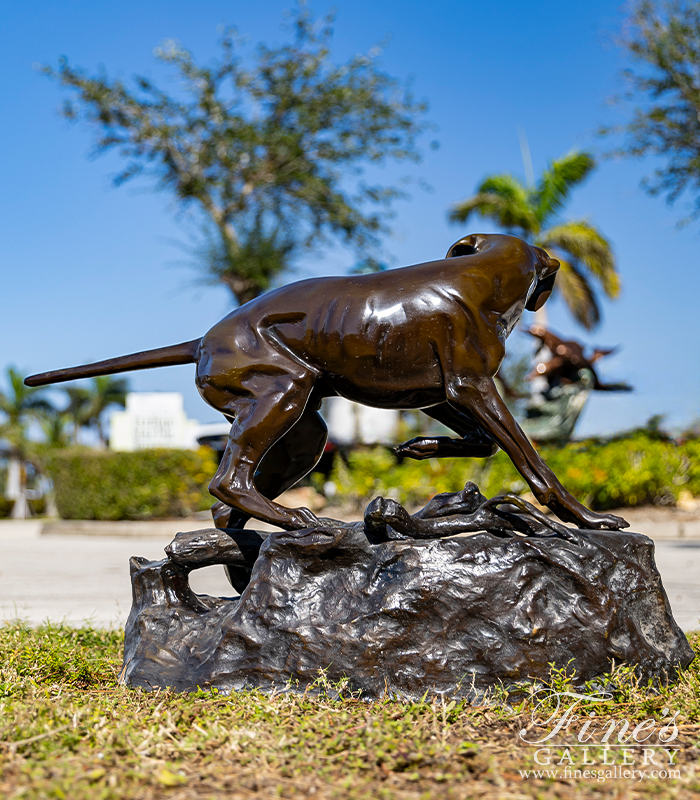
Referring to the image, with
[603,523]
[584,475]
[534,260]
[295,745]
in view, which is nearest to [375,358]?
[534,260]

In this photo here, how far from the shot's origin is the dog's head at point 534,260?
3.72 meters

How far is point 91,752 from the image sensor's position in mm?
2314

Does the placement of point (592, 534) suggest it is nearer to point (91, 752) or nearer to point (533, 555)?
point (533, 555)

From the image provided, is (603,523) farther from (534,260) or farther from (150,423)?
(150,423)

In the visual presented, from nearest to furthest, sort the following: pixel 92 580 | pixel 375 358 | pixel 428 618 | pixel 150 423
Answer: pixel 428 618 → pixel 375 358 → pixel 92 580 → pixel 150 423

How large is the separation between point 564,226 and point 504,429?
18.6 metres

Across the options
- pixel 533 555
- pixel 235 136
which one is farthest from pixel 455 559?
pixel 235 136

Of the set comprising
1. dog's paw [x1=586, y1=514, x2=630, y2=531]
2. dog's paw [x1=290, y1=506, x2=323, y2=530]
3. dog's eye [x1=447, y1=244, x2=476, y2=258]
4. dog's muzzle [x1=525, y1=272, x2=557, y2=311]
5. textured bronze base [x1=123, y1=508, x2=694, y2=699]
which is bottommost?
textured bronze base [x1=123, y1=508, x2=694, y2=699]

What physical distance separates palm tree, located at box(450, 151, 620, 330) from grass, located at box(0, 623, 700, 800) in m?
18.5

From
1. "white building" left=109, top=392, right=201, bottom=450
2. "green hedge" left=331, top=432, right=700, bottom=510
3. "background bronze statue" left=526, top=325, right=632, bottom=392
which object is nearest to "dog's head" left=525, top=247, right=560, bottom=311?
"green hedge" left=331, top=432, right=700, bottom=510

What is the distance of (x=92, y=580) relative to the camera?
7578 millimetres

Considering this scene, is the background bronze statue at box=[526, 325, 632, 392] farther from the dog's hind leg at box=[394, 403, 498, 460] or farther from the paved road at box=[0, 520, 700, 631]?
the dog's hind leg at box=[394, 403, 498, 460]

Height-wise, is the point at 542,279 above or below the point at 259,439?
above

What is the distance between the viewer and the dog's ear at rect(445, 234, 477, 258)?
3.79 meters
